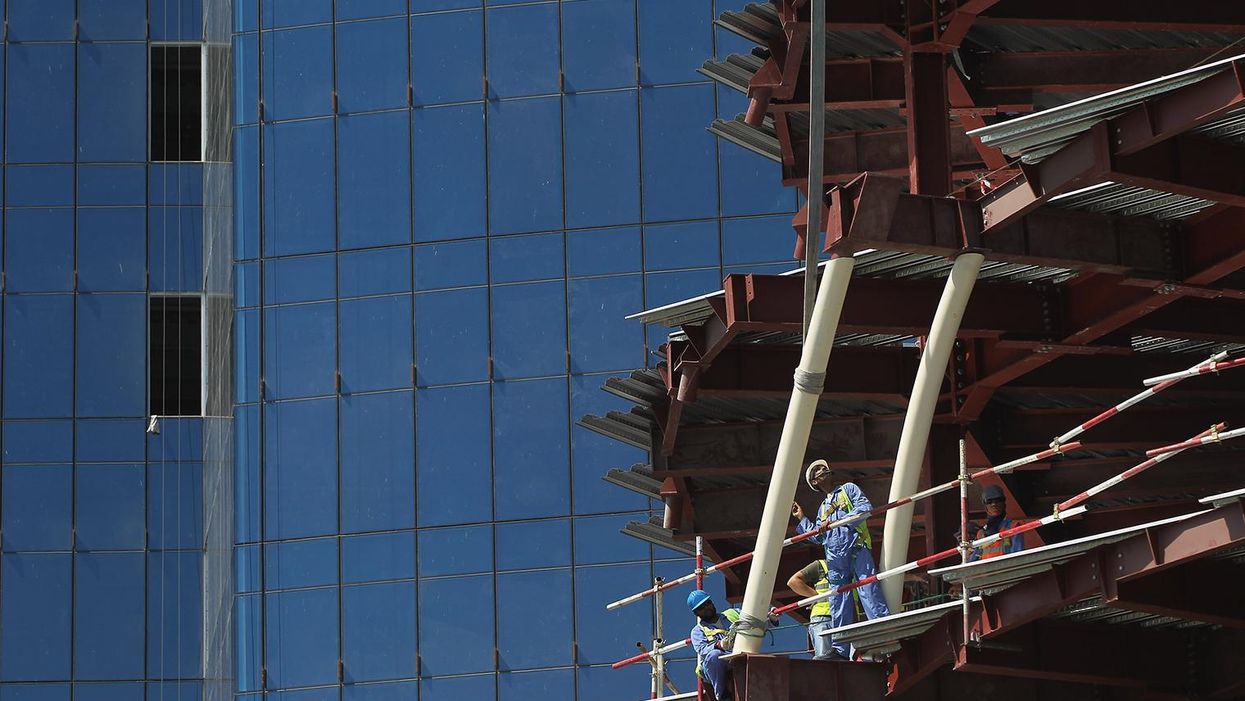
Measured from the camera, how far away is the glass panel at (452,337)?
4741cm

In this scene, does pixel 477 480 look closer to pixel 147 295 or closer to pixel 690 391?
pixel 147 295

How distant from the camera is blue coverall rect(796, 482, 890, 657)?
78.4ft

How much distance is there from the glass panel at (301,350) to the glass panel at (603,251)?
5.13 m

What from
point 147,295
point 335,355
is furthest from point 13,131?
point 335,355

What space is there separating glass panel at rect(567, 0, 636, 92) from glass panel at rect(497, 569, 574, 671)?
1002 centimetres

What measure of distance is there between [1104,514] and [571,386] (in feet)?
56.9

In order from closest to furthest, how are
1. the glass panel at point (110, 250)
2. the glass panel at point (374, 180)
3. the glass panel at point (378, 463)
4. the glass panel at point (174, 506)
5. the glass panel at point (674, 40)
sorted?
the glass panel at point (378, 463), the glass panel at point (674, 40), the glass panel at point (374, 180), the glass panel at point (174, 506), the glass panel at point (110, 250)

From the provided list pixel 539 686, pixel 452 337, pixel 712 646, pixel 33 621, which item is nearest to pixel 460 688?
pixel 539 686

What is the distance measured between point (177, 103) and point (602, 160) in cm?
1285

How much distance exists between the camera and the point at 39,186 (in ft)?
176

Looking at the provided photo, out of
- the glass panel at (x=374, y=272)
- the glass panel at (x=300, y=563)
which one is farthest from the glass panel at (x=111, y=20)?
the glass panel at (x=300, y=563)

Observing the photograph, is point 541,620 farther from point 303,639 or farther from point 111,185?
point 111,185

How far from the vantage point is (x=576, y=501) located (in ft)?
153

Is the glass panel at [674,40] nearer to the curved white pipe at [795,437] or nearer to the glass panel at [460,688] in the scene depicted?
the glass panel at [460,688]
